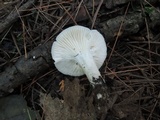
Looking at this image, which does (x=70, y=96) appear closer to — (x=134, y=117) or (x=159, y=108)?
(x=134, y=117)

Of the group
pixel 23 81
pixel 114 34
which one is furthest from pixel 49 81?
pixel 114 34

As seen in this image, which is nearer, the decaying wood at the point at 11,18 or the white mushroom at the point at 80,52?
the white mushroom at the point at 80,52

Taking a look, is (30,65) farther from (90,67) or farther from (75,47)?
(90,67)

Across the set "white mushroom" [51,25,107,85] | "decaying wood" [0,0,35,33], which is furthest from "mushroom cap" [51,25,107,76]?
"decaying wood" [0,0,35,33]

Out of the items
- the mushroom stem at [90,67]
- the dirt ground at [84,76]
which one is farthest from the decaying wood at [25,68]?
the mushroom stem at [90,67]

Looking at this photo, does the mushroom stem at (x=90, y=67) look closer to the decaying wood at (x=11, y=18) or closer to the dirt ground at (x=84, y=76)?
the dirt ground at (x=84, y=76)

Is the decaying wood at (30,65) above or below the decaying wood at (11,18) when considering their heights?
below
